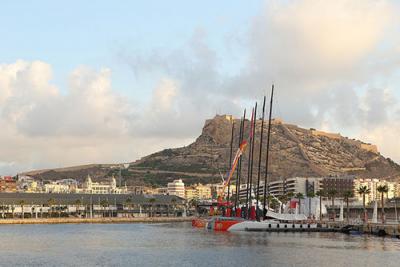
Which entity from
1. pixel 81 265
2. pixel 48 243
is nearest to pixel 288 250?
pixel 81 265

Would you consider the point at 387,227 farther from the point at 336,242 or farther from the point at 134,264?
the point at 134,264

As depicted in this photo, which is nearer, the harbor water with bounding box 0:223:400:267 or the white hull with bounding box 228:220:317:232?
the harbor water with bounding box 0:223:400:267

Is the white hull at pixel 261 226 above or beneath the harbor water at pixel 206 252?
above

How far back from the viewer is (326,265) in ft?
250

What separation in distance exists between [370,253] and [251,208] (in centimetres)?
6532

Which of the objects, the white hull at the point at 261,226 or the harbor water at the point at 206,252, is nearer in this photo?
the harbor water at the point at 206,252

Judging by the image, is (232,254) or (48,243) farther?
(48,243)

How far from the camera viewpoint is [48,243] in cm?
11231

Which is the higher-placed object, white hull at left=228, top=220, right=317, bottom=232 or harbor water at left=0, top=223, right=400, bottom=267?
white hull at left=228, top=220, right=317, bottom=232

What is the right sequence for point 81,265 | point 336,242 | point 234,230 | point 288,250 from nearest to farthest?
point 81,265 < point 288,250 < point 336,242 < point 234,230

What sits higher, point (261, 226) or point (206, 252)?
point (261, 226)

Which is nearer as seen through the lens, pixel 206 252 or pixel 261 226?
pixel 206 252

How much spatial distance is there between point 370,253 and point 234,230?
54.7 metres

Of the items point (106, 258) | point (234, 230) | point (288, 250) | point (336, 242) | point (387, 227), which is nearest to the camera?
point (106, 258)
